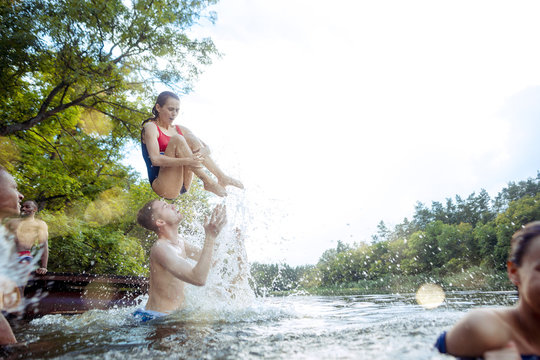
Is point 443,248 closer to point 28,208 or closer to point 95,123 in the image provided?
point 95,123

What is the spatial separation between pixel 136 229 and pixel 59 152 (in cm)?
1071

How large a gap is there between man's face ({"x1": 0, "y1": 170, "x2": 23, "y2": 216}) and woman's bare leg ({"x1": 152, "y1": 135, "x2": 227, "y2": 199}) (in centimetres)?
168

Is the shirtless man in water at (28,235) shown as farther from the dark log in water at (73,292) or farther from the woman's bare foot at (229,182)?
the woman's bare foot at (229,182)

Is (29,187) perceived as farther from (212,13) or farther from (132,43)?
(212,13)

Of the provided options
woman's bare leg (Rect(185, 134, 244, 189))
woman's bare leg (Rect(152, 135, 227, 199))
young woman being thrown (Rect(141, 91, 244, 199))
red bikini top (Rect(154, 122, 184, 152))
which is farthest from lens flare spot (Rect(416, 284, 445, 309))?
red bikini top (Rect(154, 122, 184, 152))

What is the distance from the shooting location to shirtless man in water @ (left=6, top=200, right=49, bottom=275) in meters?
5.68

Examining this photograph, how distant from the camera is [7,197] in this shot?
249cm

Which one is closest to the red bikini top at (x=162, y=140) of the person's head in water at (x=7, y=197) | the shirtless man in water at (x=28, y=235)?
the person's head in water at (x=7, y=197)

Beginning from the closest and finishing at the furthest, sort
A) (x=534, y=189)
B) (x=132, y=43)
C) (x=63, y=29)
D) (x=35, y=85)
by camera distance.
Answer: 1. (x=63, y=29)
2. (x=132, y=43)
3. (x=35, y=85)
4. (x=534, y=189)

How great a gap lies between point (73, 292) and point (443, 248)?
66.8 meters

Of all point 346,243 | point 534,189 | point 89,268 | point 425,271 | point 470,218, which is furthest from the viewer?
point 346,243

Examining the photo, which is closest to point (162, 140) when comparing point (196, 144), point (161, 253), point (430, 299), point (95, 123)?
point (196, 144)

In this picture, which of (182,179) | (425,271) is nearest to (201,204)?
(182,179)

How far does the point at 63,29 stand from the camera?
26.4 ft
